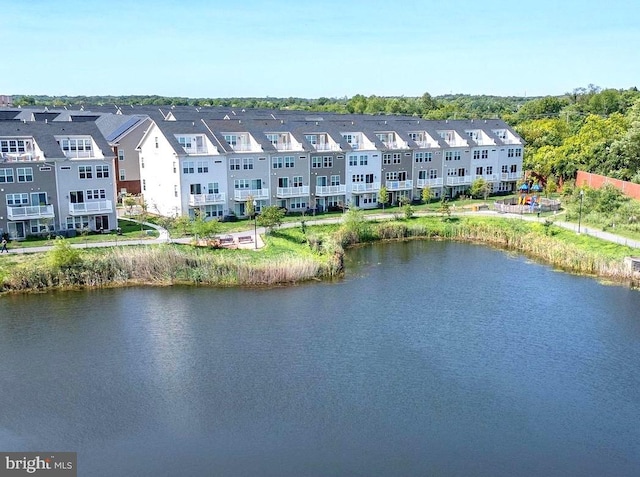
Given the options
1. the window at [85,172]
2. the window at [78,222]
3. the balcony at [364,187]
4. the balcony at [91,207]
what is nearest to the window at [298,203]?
the balcony at [364,187]

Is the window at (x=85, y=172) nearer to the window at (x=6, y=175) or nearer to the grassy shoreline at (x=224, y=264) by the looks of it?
the window at (x=6, y=175)

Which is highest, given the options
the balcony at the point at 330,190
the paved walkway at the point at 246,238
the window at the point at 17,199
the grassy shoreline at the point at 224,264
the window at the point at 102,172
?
the window at the point at 102,172

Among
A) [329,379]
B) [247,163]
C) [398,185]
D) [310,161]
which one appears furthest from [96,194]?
[398,185]

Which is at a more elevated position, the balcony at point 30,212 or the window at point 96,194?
the window at point 96,194

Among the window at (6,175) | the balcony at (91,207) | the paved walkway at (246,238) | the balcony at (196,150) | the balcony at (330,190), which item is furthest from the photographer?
the balcony at (330,190)

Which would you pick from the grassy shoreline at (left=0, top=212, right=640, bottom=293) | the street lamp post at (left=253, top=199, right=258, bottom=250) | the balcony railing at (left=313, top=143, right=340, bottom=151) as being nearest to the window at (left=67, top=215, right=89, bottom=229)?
the grassy shoreline at (left=0, top=212, right=640, bottom=293)

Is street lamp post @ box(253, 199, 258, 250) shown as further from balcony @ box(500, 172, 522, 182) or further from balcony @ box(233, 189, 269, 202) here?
balcony @ box(500, 172, 522, 182)

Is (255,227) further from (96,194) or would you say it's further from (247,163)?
(96,194)
